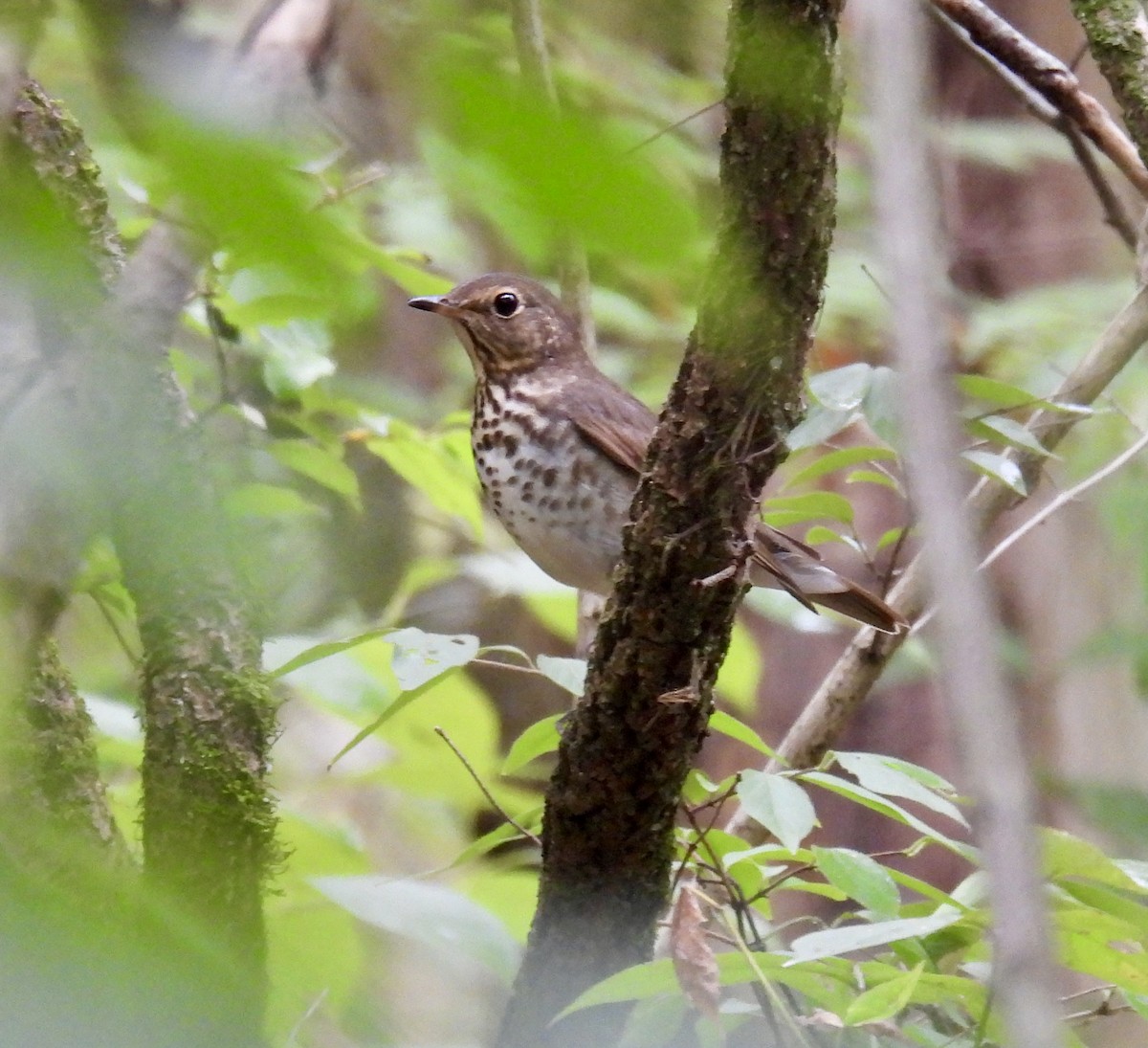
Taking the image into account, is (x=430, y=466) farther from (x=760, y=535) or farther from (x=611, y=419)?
(x=760, y=535)

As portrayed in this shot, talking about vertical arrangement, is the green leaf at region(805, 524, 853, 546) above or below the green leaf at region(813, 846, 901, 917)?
above

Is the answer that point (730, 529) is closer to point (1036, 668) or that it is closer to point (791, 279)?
point (791, 279)

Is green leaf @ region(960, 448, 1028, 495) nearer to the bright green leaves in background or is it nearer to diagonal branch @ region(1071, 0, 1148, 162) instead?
diagonal branch @ region(1071, 0, 1148, 162)

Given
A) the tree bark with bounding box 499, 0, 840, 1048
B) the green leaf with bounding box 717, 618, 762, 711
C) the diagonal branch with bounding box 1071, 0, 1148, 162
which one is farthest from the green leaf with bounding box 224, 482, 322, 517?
the diagonal branch with bounding box 1071, 0, 1148, 162

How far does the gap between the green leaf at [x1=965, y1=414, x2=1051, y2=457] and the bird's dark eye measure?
1515 mm

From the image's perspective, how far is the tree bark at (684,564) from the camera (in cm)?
160

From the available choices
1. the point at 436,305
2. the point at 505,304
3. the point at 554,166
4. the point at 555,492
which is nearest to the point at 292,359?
the point at 555,492

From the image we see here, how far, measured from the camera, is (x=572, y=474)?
3.19 m

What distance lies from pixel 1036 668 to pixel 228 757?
5.13 meters

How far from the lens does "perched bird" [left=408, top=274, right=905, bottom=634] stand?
3.11 m

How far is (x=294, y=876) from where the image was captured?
2729 mm

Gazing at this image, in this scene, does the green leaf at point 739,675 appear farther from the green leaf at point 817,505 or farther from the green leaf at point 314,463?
Result: the green leaf at point 314,463

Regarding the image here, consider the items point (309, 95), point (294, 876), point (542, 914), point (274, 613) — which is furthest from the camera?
point (294, 876)

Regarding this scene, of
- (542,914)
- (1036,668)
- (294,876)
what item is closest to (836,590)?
(542,914)
